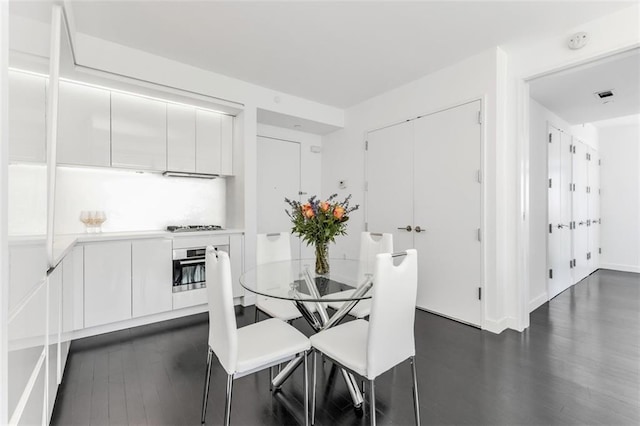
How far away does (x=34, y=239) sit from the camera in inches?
41.8

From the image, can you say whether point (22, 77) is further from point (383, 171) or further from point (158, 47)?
point (383, 171)

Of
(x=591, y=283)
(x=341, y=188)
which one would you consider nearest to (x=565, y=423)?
(x=341, y=188)

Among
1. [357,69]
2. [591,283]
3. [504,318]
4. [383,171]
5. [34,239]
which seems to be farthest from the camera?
[591,283]

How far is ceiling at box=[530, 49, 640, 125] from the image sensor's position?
2699mm

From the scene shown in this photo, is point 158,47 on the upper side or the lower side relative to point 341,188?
upper

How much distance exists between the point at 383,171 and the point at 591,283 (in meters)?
3.94

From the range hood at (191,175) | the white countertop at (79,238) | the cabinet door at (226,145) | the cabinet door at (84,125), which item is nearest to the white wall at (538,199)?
the white countertop at (79,238)

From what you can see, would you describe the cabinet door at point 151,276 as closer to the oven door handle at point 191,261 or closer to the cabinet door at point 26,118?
the oven door handle at point 191,261

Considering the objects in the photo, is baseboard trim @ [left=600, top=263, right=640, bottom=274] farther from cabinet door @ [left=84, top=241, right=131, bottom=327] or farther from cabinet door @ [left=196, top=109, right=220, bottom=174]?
cabinet door @ [left=84, top=241, right=131, bottom=327]

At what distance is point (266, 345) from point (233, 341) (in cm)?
23

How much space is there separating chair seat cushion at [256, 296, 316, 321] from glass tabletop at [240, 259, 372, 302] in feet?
0.64

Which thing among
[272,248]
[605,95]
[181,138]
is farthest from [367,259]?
[605,95]

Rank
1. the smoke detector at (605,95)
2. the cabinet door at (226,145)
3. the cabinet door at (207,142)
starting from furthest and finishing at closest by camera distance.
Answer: the cabinet door at (226,145) < the cabinet door at (207,142) < the smoke detector at (605,95)

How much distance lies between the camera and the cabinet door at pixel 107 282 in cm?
277
